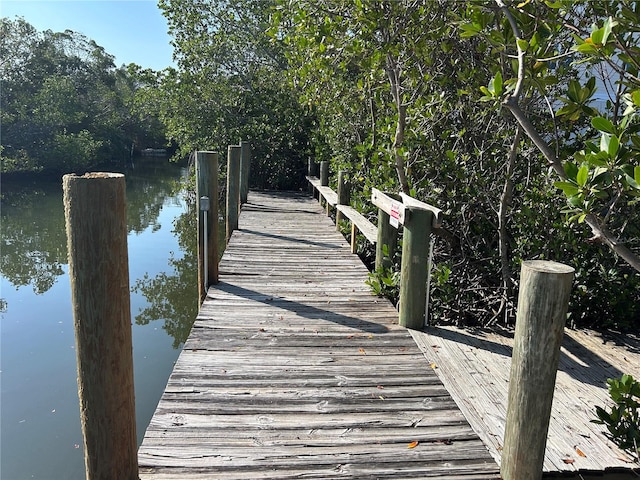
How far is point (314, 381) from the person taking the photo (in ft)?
9.84

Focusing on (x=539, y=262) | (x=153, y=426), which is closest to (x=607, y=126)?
(x=539, y=262)

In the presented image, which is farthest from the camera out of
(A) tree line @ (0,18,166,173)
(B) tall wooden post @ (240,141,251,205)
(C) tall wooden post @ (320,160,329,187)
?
(A) tree line @ (0,18,166,173)

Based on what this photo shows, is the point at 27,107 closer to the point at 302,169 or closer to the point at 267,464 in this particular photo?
the point at 302,169

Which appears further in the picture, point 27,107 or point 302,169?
point 27,107

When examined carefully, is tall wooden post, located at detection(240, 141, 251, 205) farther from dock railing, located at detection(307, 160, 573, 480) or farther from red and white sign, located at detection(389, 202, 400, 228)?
dock railing, located at detection(307, 160, 573, 480)

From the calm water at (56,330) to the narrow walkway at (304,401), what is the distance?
1.75 meters

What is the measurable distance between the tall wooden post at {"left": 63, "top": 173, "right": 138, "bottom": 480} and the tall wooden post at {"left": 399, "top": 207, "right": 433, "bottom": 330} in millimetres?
2398

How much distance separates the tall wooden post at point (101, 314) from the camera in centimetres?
166

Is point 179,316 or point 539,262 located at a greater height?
point 539,262

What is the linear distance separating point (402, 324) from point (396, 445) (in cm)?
161

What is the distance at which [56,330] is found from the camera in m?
6.55

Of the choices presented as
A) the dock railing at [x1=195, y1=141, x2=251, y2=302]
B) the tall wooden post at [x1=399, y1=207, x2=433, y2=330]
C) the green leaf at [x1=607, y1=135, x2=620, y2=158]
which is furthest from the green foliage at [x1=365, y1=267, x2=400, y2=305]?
the green leaf at [x1=607, y1=135, x2=620, y2=158]

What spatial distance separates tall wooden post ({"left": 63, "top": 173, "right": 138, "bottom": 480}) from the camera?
1.66 m

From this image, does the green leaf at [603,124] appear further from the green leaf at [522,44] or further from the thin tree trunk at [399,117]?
the thin tree trunk at [399,117]
